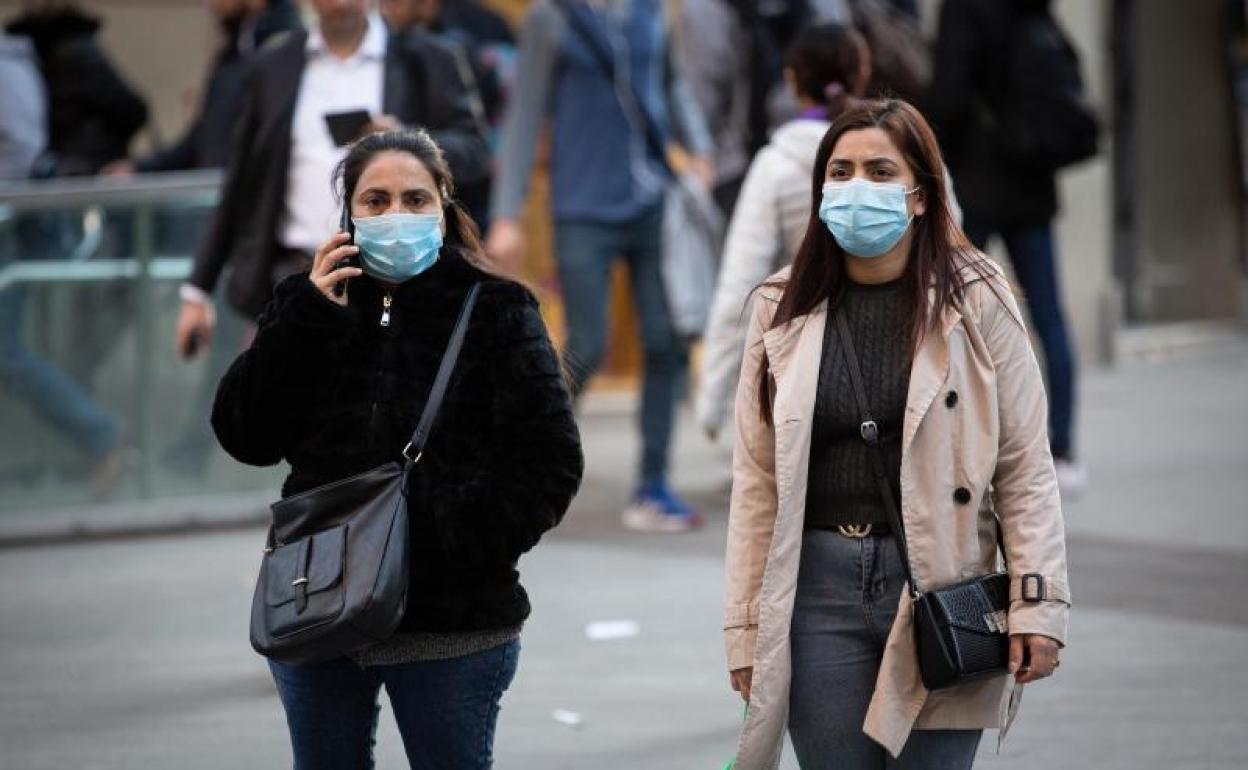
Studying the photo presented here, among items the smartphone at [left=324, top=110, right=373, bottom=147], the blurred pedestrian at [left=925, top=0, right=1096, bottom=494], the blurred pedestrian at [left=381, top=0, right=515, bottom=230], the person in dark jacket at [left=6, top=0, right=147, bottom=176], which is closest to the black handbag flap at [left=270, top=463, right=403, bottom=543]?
the smartphone at [left=324, top=110, right=373, bottom=147]

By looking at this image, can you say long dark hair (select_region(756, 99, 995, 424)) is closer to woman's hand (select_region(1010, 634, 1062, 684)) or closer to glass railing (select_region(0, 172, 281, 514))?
woman's hand (select_region(1010, 634, 1062, 684))

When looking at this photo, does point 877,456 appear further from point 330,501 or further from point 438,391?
point 330,501

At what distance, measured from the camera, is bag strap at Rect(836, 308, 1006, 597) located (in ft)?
13.1

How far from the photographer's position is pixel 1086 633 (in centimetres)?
710

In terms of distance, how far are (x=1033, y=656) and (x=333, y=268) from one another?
4.38 feet

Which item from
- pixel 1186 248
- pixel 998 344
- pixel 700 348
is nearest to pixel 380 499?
pixel 998 344

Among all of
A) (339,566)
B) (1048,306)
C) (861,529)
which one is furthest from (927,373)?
(1048,306)

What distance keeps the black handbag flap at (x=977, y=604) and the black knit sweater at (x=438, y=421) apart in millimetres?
652

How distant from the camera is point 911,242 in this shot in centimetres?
418

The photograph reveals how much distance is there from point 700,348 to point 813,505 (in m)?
9.51

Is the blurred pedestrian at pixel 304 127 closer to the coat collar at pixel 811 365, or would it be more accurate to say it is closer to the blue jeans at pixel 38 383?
the blue jeans at pixel 38 383

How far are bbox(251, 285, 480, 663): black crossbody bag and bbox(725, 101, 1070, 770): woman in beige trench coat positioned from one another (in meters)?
0.61

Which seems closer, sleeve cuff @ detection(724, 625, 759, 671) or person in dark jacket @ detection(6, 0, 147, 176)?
sleeve cuff @ detection(724, 625, 759, 671)

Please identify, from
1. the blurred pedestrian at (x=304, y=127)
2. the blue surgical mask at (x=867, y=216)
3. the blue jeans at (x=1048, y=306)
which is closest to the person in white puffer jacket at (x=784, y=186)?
the blurred pedestrian at (x=304, y=127)
